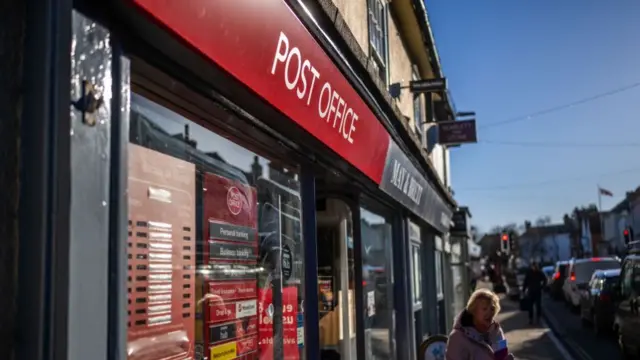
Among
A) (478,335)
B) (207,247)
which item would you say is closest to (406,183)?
(478,335)

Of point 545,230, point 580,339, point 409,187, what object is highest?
point 545,230

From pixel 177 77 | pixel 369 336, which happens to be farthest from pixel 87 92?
pixel 369 336

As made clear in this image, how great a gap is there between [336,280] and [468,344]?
2083mm

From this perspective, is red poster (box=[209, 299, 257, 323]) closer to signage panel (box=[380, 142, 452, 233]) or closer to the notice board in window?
the notice board in window

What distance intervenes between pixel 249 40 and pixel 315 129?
1.34m

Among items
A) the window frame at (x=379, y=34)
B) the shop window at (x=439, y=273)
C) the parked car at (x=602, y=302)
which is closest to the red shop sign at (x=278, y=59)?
the window frame at (x=379, y=34)

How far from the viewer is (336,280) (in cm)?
654

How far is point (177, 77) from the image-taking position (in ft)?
9.17

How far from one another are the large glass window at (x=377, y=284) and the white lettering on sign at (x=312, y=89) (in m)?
2.04

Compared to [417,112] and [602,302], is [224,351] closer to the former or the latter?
[417,112]

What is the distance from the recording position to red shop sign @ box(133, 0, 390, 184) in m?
2.42

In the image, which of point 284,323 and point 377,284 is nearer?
point 284,323

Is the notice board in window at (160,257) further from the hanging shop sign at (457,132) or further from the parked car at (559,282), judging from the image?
the parked car at (559,282)

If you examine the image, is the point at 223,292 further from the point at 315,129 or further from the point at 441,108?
the point at 441,108
